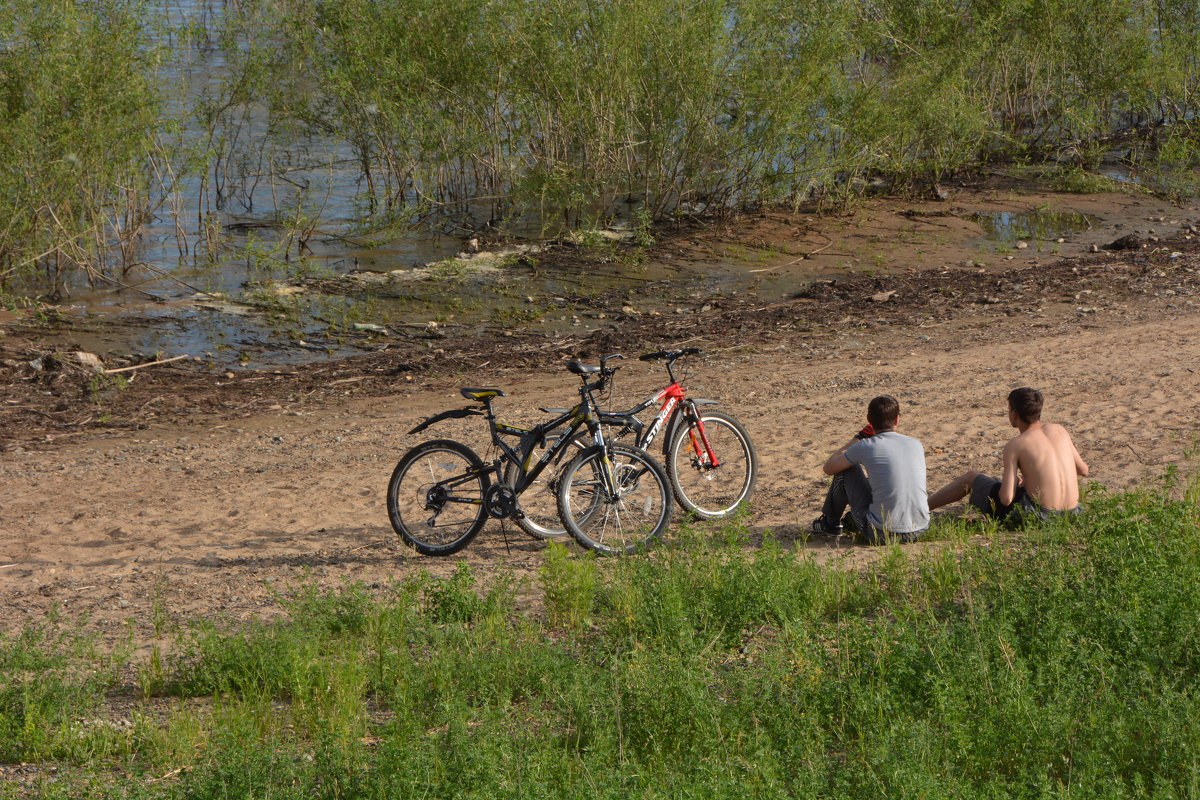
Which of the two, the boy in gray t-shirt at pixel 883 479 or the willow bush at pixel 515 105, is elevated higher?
the willow bush at pixel 515 105

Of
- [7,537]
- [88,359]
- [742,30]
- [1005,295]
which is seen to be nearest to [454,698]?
[7,537]

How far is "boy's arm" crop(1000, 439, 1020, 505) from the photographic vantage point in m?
6.67

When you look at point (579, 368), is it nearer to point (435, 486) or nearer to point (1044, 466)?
point (435, 486)

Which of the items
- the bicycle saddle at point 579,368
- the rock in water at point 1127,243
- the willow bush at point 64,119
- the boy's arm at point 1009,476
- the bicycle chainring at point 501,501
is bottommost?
the bicycle chainring at point 501,501

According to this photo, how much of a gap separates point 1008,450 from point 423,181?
495 inches

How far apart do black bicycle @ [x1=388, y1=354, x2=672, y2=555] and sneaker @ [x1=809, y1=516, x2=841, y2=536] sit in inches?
34.3

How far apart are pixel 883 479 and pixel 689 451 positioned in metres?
1.26

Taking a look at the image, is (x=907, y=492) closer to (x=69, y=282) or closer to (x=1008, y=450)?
(x=1008, y=450)

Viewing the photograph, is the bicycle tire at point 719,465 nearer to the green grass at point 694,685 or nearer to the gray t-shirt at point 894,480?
the gray t-shirt at point 894,480

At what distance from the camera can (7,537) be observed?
7605 millimetres

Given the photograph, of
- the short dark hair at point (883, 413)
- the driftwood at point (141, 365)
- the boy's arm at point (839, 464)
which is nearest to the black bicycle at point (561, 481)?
the boy's arm at point (839, 464)

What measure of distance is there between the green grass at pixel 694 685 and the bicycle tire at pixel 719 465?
46.8 inches

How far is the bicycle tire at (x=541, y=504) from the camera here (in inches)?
275

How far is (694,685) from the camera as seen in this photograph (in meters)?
4.48
